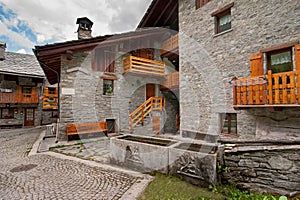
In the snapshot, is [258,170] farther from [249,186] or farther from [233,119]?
[233,119]

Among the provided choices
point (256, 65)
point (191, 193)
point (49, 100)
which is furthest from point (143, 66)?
point (49, 100)

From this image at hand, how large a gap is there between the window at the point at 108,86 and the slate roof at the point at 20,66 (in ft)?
32.1

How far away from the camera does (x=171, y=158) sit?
389 cm

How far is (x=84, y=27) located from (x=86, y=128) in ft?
27.5

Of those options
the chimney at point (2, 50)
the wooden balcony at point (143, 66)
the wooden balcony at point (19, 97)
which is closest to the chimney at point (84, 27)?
the wooden balcony at point (143, 66)

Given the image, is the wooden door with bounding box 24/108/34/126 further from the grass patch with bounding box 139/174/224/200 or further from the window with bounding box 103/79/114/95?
the grass patch with bounding box 139/174/224/200

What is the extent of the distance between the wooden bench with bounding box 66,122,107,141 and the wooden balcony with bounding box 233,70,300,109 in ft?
23.6

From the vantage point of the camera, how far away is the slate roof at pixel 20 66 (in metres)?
14.3

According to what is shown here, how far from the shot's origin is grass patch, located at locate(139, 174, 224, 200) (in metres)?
3.05

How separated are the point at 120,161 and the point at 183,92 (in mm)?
5787

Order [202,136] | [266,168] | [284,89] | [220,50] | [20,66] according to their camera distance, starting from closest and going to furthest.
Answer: [266,168] < [284,89] < [220,50] < [202,136] < [20,66]

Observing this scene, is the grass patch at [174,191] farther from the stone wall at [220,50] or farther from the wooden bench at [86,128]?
the wooden bench at [86,128]

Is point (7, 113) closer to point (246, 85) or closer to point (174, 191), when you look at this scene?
point (174, 191)

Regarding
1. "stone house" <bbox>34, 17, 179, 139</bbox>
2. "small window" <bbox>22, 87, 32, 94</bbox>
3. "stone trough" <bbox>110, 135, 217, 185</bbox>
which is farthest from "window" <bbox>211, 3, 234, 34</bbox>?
"small window" <bbox>22, 87, 32, 94</bbox>
